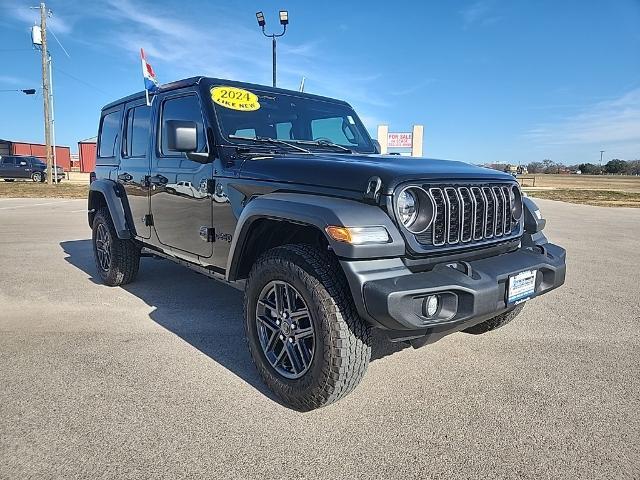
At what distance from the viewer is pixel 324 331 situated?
2461 millimetres

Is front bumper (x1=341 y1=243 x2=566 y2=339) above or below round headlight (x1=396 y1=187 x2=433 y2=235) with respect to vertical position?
below

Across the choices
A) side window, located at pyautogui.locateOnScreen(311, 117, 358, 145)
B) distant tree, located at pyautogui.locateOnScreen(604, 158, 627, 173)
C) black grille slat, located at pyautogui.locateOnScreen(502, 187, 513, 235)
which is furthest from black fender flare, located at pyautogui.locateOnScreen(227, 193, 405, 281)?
distant tree, located at pyautogui.locateOnScreen(604, 158, 627, 173)

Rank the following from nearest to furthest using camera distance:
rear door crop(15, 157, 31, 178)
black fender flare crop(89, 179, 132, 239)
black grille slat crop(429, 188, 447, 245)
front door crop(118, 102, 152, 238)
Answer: black grille slat crop(429, 188, 447, 245)
front door crop(118, 102, 152, 238)
black fender flare crop(89, 179, 132, 239)
rear door crop(15, 157, 31, 178)

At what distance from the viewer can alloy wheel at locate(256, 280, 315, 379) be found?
2.72 meters

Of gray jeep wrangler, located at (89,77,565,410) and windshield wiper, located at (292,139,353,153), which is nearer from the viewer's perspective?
gray jeep wrangler, located at (89,77,565,410)

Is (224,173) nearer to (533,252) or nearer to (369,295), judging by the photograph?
(369,295)

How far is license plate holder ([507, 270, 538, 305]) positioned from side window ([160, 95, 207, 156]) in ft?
7.59

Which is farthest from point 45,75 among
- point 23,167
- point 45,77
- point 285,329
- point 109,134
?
point 285,329

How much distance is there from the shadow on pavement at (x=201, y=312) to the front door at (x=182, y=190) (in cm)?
68

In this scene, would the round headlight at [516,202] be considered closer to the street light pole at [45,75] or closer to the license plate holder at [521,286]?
the license plate holder at [521,286]

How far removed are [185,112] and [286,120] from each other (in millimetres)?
827

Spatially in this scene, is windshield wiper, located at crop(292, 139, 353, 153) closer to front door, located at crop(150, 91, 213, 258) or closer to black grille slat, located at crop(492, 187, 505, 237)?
front door, located at crop(150, 91, 213, 258)

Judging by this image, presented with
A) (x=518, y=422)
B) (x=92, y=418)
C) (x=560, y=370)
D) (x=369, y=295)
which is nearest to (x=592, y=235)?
(x=560, y=370)

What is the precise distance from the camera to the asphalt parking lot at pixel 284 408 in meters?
2.20
